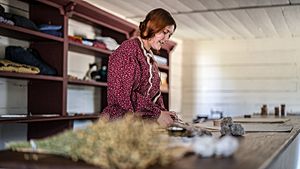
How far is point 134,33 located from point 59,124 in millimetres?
1480

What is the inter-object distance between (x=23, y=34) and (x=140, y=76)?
4.47 feet

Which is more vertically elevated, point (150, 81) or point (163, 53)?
point (163, 53)

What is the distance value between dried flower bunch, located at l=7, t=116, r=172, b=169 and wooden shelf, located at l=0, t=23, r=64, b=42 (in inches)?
71.8

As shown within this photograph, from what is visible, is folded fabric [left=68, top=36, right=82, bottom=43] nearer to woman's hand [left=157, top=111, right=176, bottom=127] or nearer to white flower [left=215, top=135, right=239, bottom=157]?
woman's hand [left=157, top=111, right=176, bottom=127]

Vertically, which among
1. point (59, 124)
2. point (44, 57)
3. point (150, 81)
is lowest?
point (59, 124)

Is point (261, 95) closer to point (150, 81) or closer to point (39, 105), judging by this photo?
point (39, 105)

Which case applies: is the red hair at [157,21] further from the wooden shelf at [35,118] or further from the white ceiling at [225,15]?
the white ceiling at [225,15]

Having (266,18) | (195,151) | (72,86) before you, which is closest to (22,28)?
(72,86)

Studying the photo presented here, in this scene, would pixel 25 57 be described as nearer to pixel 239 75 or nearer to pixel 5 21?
pixel 5 21

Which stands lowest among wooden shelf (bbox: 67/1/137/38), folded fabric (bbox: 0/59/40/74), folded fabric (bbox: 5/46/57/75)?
folded fabric (bbox: 0/59/40/74)

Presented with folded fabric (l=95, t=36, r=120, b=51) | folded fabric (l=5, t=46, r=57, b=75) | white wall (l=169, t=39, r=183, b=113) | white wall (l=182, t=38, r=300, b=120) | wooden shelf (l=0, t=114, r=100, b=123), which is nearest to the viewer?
wooden shelf (l=0, t=114, r=100, b=123)

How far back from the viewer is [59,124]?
10.5 feet

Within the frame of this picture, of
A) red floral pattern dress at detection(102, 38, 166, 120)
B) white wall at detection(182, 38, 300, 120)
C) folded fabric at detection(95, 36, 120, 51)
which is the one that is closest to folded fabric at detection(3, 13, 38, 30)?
folded fabric at detection(95, 36, 120, 51)

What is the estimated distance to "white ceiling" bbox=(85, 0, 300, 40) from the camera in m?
3.76
